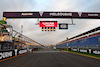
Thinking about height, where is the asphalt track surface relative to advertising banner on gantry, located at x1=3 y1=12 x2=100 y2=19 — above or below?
below

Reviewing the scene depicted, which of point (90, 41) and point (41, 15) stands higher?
point (41, 15)

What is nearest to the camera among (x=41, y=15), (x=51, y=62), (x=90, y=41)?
(x=51, y=62)

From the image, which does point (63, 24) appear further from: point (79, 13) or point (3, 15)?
point (3, 15)

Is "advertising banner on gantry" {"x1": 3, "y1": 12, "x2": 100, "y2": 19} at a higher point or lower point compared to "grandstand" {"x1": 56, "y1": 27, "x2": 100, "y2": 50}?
higher

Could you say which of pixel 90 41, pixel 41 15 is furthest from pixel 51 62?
pixel 90 41

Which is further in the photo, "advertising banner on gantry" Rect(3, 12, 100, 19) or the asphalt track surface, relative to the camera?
"advertising banner on gantry" Rect(3, 12, 100, 19)

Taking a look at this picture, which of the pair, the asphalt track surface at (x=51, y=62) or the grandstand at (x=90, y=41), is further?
the grandstand at (x=90, y=41)

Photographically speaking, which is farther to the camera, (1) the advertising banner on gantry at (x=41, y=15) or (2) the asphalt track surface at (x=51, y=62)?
(1) the advertising banner on gantry at (x=41, y=15)

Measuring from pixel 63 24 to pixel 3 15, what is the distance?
9.36m

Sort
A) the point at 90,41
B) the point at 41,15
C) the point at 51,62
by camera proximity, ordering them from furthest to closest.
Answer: the point at 90,41 < the point at 41,15 < the point at 51,62

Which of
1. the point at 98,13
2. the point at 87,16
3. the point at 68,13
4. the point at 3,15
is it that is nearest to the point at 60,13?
the point at 68,13

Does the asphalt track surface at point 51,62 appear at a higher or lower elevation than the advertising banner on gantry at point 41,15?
lower

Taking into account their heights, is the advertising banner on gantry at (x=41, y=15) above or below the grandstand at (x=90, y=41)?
above

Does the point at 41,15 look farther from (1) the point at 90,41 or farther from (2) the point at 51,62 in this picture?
(1) the point at 90,41
